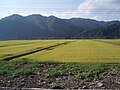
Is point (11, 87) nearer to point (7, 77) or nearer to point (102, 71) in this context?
point (7, 77)

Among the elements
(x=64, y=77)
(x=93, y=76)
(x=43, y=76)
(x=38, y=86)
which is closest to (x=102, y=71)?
(x=93, y=76)

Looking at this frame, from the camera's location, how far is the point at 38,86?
10.5m

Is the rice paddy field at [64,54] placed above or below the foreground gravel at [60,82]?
below

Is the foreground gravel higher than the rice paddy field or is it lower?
higher

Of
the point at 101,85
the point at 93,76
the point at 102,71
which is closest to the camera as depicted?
the point at 101,85

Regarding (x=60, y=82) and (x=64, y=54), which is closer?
(x=60, y=82)

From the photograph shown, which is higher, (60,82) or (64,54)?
(60,82)

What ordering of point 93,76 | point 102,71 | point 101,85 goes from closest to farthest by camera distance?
point 101,85 < point 93,76 < point 102,71

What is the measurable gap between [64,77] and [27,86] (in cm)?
219

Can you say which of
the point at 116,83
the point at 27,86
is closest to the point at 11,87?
the point at 27,86

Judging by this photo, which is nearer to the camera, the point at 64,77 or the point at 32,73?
the point at 64,77

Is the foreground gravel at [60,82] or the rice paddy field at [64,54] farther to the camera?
the rice paddy field at [64,54]

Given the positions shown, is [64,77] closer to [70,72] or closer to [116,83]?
[70,72]

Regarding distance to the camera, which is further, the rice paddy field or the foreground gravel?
the rice paddy field
